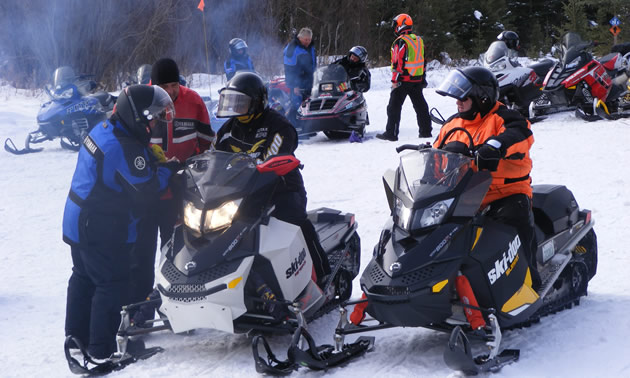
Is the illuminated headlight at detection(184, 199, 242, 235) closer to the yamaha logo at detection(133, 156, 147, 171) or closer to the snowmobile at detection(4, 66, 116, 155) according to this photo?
the yamaha logo at detection(133, 156, 147, 171)

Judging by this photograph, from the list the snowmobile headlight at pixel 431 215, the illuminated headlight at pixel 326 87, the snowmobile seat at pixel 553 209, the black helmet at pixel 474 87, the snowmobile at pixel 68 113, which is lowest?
the snowmobile at pixel 68 113

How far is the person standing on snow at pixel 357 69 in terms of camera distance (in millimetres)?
11789

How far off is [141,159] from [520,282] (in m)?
2.22

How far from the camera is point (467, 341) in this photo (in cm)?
356

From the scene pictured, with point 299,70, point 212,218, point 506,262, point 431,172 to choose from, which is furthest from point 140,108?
point 299,70

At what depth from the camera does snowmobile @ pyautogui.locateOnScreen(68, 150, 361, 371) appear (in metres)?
3.85

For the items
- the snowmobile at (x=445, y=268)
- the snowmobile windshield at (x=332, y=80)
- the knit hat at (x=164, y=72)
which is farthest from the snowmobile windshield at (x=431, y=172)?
the snowmobile windshield at (x=332, y=80)

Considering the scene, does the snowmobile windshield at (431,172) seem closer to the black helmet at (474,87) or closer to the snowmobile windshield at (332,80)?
the black helmet at (474,87)

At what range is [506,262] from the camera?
3.84 m

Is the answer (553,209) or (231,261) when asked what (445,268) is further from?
(553,209)

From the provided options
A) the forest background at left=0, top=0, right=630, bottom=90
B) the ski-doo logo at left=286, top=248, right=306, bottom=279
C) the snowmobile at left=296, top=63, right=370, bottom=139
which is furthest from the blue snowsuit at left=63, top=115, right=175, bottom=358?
the forest background at left=0, top=0, right=630, bottom=90

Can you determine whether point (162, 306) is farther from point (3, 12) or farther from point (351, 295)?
point (3, 12)

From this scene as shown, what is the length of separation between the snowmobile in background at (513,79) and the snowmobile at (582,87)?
17cm

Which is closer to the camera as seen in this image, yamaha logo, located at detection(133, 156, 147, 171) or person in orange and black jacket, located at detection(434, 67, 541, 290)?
person in orange and black jacket, located at detection(434, 67, 541, 290)
